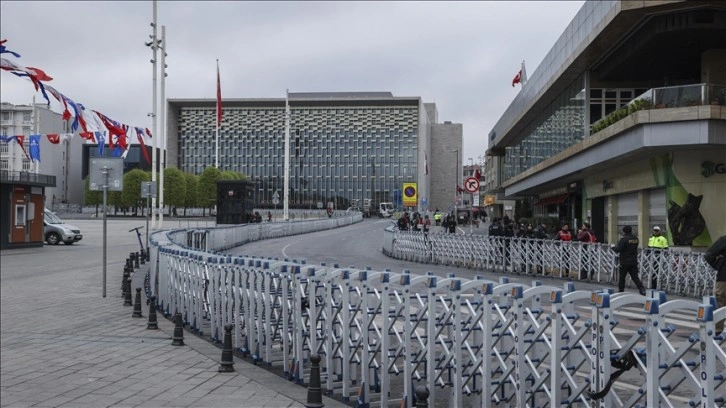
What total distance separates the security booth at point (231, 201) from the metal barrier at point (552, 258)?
14.4m

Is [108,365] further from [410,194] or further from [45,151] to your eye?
[45,151]

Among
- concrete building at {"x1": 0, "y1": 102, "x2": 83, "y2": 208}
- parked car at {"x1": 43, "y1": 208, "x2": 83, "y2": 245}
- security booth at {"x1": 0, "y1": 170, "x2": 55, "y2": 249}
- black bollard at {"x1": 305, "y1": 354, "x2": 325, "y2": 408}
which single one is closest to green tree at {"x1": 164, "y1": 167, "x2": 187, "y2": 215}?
concrete building at {"x1": 0, "y1": 102, "x2": 83, "y2": 208}

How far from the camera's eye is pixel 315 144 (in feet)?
442

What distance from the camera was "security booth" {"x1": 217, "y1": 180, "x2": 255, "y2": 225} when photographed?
43062 mm

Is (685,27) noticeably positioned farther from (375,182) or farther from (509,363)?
(375,182)

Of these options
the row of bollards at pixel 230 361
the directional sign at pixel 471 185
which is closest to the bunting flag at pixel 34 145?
the directional sign at pixel 471 185

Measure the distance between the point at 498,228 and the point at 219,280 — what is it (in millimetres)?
17613

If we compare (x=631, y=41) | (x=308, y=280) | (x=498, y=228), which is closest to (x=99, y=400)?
(x=308, y=280)

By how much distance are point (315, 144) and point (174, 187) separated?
36427mm

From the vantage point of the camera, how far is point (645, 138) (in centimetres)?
2217

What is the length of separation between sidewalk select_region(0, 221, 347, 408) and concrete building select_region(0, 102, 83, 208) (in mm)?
20843

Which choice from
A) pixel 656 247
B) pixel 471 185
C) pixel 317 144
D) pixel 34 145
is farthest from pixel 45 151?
pixel 656 247

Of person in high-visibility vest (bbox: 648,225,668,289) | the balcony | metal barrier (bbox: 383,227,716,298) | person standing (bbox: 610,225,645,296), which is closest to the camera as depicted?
person standing (bbox: 610,225,645,296)

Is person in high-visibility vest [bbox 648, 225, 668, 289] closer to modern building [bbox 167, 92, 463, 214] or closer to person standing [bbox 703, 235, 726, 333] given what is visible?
person standing [bbox 703, 235, 726, 333]
